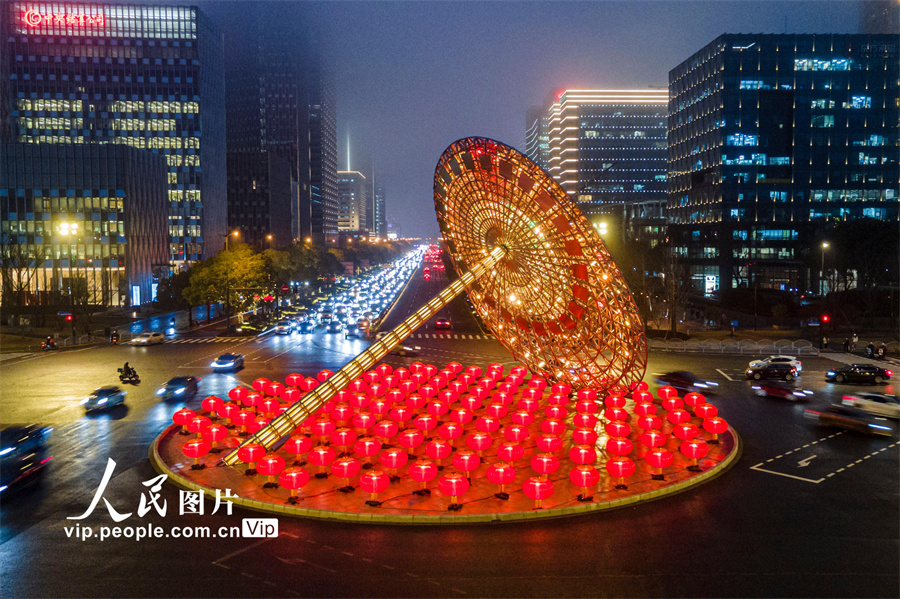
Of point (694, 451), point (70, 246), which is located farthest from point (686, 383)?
point (70, 246)

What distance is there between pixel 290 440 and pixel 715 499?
14877 millimetres

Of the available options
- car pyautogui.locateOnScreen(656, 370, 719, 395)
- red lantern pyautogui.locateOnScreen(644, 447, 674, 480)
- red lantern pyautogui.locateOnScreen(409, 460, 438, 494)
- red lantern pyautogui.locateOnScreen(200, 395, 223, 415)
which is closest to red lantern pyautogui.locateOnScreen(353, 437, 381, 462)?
red lantern pyautogui.locateOnScreen(409, 460, 438, 494)

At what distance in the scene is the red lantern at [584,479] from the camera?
65.5 feet

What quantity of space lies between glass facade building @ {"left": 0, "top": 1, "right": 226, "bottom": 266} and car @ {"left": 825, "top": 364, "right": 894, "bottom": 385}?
4629 inches

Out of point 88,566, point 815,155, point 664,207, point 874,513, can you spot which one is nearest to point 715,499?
point 874,513

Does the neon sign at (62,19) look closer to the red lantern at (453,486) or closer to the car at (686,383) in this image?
the car at (686,383)

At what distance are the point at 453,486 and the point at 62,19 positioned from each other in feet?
470

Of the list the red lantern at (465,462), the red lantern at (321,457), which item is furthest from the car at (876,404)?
the red lantern at (321,457)

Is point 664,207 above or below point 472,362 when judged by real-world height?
above

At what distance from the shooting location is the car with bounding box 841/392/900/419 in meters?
29.6

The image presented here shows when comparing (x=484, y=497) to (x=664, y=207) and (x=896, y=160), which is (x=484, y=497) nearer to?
(x=896, y=160)

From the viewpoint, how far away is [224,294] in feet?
247

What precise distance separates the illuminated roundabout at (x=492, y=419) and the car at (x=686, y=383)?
4457 millimetres

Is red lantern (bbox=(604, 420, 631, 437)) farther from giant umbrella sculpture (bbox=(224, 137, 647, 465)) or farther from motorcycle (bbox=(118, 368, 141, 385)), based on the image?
motorcycle (bbox=(118, 368, 141, 385))
